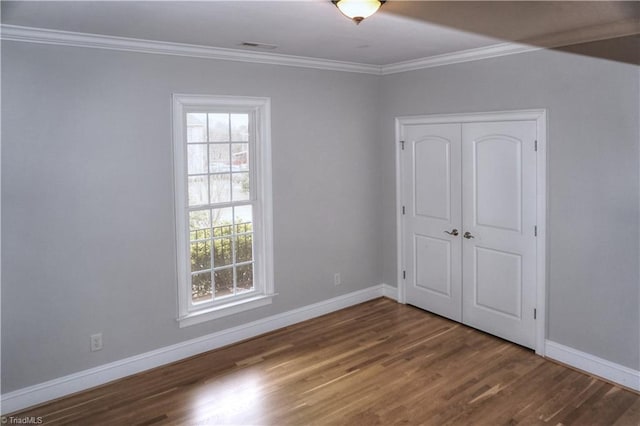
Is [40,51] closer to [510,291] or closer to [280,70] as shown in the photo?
[280,70]

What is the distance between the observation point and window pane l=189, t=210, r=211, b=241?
13.7 ft

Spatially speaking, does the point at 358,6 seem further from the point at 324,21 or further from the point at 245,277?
the point at 245,277

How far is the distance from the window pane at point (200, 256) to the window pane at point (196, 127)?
0.92m

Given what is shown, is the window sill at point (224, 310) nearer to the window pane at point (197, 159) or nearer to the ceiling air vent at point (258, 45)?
the window pane at point (197, 159)

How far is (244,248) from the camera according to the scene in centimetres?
455

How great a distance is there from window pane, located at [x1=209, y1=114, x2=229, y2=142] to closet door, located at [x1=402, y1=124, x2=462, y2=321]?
1.98 metres

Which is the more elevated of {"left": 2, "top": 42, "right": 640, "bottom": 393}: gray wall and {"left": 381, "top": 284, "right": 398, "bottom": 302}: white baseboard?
{"left": 2, "top": 42, "right": 640, "bottom": 393}: gray wall

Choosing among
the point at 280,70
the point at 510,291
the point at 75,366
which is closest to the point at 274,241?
the point at 280,70

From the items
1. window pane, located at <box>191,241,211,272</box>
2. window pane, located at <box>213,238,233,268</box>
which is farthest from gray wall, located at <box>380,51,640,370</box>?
window pane, located at <box>191,241,211,272</box>

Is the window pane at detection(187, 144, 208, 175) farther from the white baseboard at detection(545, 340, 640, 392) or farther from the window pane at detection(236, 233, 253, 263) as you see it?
the white baseboard at detection(545, 340, 640, 392)

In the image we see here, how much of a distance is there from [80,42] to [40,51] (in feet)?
0.89

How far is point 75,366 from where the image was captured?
3588mm

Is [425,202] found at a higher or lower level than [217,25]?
lower

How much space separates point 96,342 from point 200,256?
1.08 m
